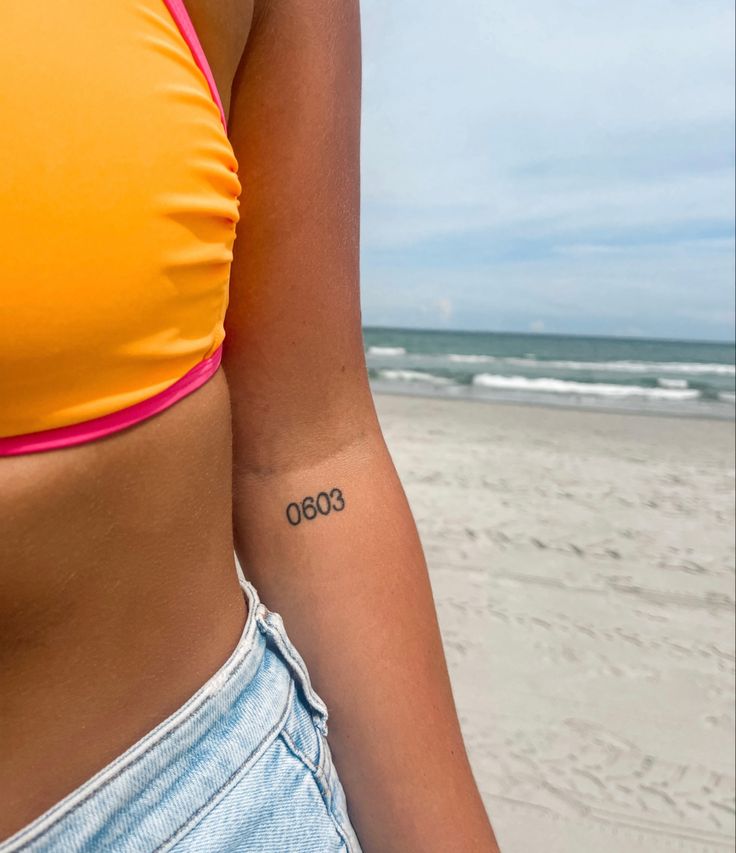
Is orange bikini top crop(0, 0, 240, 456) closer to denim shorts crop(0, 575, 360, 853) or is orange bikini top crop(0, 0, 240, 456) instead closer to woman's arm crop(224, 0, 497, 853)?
woman's arm crop(224, 0, 497, 853)

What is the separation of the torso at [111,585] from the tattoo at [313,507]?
101 mm

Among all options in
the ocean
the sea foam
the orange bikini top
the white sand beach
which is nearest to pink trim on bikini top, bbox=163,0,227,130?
the orange bikini top

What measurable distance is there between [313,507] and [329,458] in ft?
0.17

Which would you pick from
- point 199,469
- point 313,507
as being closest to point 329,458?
point 313,507

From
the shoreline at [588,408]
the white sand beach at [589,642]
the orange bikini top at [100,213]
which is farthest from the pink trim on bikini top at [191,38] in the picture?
the shoreline at [588,408]

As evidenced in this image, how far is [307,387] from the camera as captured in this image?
83 cm

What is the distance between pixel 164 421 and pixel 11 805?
286 mm

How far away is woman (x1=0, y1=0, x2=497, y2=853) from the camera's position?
1.90 ft

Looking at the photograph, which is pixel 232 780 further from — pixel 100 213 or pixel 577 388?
pixel 577 388

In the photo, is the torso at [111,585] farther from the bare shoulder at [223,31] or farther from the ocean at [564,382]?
the ocean at [564,382]

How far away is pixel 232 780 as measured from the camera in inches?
25.9

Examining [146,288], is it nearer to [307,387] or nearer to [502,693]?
[307,387]

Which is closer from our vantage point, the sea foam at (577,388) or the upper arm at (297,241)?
the upper arm at (297,241)

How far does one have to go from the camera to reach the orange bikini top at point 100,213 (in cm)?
56
